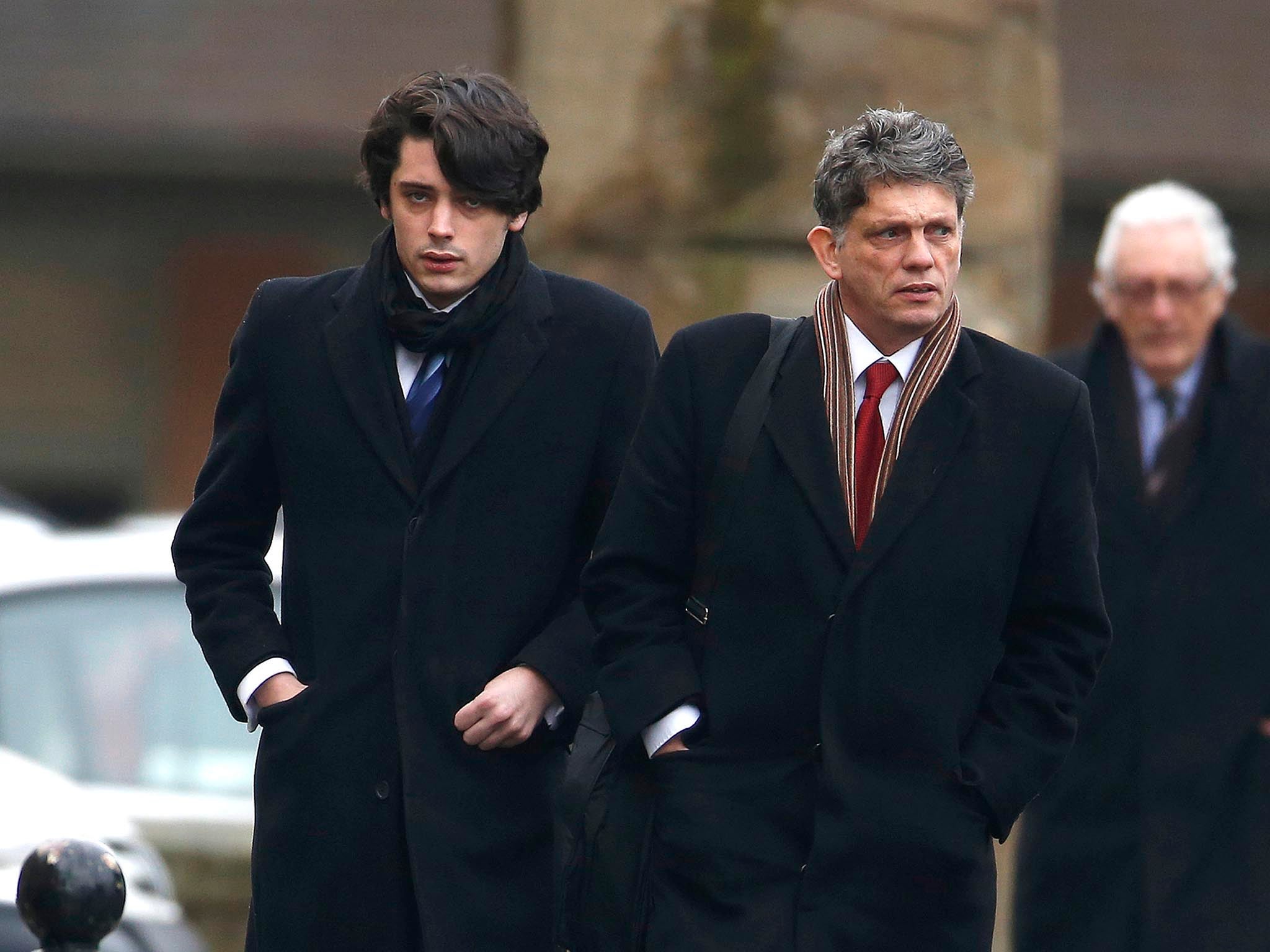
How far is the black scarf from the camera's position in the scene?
12.7ft

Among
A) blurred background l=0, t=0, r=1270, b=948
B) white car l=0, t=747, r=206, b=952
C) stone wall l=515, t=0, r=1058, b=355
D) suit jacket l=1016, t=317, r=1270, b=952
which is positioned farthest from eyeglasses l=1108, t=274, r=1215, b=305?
blurred background l=0, t=0, r=1270, b=948

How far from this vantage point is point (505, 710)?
3793 millimetres

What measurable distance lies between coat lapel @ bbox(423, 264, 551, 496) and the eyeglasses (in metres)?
2.28

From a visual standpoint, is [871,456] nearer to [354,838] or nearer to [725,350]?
[725,350]

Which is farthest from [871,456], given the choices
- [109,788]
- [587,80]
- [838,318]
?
[109,788]

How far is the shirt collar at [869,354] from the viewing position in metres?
3.76

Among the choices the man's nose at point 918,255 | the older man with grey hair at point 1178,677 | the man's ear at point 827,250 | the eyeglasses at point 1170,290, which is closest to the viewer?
the man's nose at point 918,255

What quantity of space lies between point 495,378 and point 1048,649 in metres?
0.95

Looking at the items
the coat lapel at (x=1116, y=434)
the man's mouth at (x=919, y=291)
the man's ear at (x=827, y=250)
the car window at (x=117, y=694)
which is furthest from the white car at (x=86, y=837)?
the coat lapel at (x=1116, y=434)

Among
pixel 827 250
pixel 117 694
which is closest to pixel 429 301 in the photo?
pixel 827 250

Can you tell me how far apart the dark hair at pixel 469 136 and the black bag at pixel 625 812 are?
1.54 feet

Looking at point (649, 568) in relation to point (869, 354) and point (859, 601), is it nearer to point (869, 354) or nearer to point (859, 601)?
point (859, 601)

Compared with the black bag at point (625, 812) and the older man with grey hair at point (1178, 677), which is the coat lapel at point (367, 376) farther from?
the older man with grey hair at point (1178, 677)

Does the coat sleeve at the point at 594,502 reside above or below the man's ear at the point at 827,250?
below
